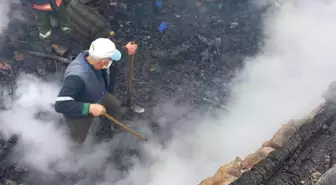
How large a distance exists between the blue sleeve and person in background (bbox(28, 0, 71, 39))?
3.39 meters

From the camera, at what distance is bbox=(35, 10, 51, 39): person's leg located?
783cm

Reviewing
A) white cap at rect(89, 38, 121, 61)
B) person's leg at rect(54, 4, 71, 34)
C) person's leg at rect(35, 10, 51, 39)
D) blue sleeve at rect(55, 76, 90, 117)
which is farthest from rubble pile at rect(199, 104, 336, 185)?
person's leg at rect(35, 10, 51, 39)

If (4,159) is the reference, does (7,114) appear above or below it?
above

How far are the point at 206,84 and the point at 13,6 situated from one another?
4.90 metres

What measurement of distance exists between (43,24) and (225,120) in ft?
14.0

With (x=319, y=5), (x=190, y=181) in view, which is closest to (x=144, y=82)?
(x=190, y=181)

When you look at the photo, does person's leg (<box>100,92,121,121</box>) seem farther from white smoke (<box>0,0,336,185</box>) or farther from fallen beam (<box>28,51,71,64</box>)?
fallen beam (<box>28,51,71,64</box>)

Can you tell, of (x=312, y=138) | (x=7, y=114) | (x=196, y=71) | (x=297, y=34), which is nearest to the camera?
(x=312, y=138)

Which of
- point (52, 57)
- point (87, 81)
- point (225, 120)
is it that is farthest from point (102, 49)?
point (52, 57)

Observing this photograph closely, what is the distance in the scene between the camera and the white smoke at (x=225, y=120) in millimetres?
5973

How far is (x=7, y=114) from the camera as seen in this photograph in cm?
649

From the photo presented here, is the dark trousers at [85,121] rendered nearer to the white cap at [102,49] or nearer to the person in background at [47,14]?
the white cap at [102,49]

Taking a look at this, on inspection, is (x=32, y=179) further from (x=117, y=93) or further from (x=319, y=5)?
(x=319, y=5)

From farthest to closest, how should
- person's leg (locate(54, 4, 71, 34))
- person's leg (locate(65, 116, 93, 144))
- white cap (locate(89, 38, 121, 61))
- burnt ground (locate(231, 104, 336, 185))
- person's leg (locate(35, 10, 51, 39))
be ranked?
1. person's leg (locate(54, 4, 71, 34))
2. person's leg (locate(35, 10, 51, 39))
3. person's leg (locate(65, 116, 93, 144))
4. white cap (locate(89, 38, 121, 61))
5. burnt ground (locate(231, 104, 336, 185))
